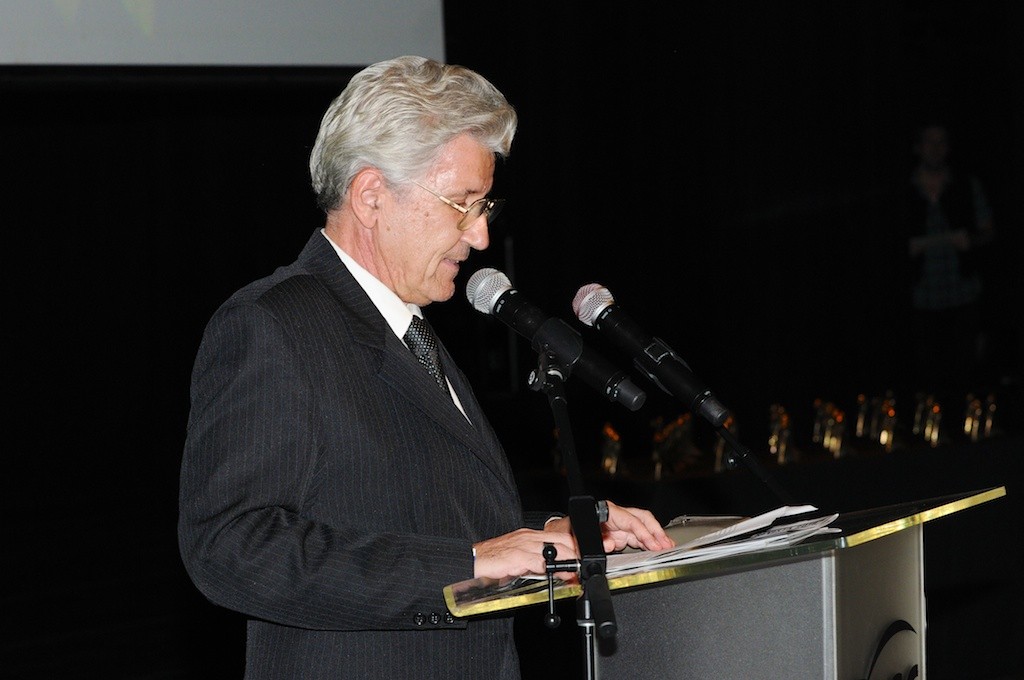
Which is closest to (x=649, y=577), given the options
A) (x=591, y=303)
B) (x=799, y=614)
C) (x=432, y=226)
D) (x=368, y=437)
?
(x=799, y=614)

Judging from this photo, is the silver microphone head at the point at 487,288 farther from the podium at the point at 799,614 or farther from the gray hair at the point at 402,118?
the podium at the point at 799,614

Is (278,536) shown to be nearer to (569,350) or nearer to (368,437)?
(368,437)

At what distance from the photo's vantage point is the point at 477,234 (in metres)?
1.85

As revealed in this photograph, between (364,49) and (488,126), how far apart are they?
2389 mm

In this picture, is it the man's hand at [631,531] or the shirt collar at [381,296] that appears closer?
the man's hand at [631,531]

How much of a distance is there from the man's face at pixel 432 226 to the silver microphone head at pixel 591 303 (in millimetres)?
163

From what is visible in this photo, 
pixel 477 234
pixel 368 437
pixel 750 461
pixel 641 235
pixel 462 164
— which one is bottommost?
pixel 641 235

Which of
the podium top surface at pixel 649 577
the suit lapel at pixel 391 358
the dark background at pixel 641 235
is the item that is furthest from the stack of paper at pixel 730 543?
the dark background at pixel 641 235

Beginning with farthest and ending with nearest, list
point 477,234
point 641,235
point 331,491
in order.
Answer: point 641,235 → point 477,234 → point 331,491

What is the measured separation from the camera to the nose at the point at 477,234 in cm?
184

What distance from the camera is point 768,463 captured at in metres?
4.31

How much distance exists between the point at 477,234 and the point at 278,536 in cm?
57

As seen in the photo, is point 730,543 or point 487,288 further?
point 487,288

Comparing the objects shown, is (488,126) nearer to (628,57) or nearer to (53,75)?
(53,75)
